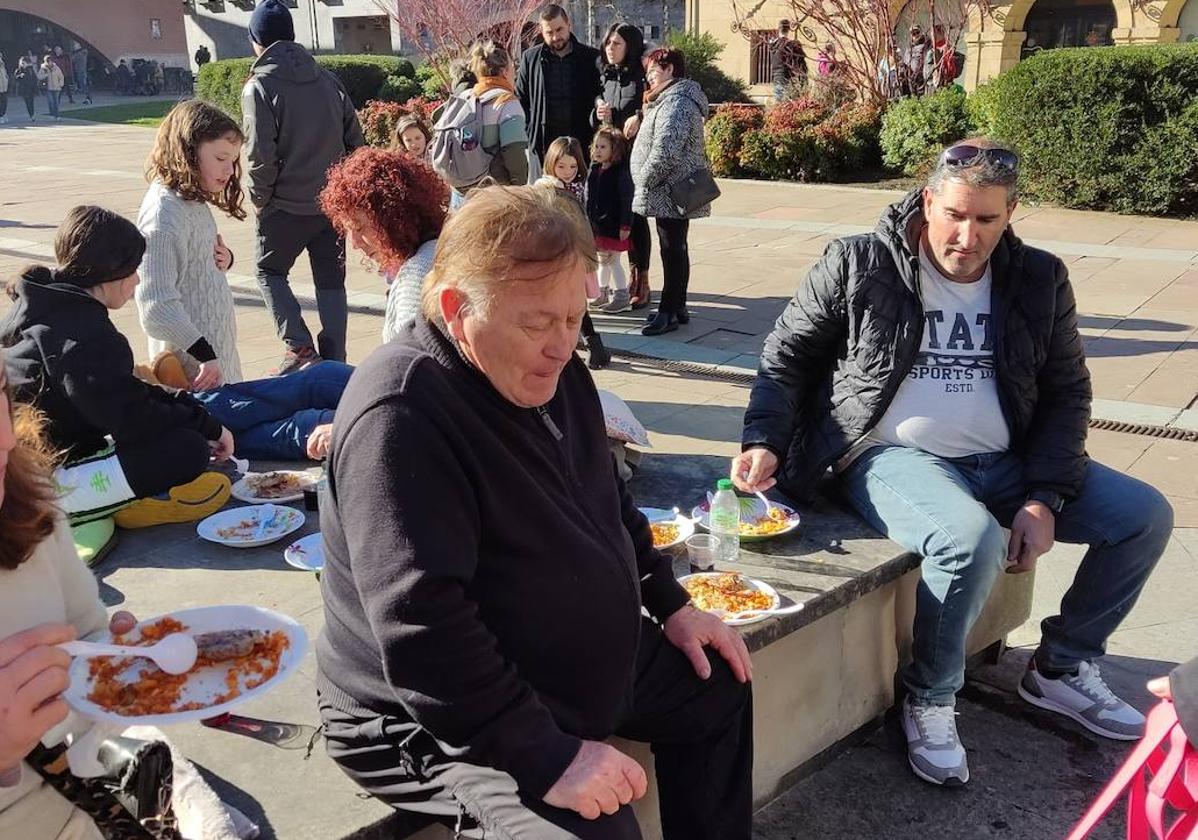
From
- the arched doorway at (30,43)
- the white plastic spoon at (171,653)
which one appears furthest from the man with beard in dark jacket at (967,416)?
the arched doorway at (30,43)

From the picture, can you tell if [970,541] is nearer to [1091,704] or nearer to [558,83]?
[1091,704]

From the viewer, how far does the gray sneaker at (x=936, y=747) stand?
309cm

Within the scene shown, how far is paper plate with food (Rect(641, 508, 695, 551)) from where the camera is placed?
10.7ft

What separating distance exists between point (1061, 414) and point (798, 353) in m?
0.81

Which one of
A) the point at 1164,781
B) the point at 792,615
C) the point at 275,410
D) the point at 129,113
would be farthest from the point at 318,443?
the point at 129,113

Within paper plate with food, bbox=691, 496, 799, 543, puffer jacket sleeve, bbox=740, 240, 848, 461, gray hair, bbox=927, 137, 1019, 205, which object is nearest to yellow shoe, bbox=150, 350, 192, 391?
paper plate with food, bbox=691, 496, 799, 543

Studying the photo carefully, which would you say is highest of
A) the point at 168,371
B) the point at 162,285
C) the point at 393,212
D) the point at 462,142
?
the point at 462,142

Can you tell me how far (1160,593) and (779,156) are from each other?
38.6ft

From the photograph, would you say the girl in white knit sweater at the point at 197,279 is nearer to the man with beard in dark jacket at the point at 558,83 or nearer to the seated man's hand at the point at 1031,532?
the seated man's hand at the point at 1031,532

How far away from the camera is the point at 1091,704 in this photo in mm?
3340

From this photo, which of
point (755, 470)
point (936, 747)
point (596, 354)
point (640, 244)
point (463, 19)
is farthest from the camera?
point (463, 19)

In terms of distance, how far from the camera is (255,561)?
3.36m

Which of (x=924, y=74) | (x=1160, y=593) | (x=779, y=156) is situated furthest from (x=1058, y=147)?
(x=1160, y=593)

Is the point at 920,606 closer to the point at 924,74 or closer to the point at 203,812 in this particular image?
the point at 203,812
